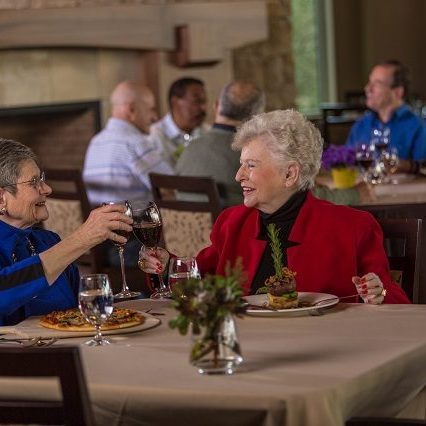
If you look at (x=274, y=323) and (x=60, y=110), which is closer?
(x=274, y=323)

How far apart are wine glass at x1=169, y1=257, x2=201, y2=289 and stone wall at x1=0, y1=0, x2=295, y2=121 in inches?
176

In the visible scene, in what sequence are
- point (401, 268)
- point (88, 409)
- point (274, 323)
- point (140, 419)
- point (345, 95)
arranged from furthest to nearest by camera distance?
point (345, 95) → point (401, 268) → point (274, 323) → point (140, 419) → point (88, 409)

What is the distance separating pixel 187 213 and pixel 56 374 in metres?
2.88

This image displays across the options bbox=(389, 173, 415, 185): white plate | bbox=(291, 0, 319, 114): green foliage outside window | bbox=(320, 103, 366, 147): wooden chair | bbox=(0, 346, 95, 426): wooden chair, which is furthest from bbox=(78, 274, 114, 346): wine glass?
bbox=(291, 0, 319, 114): green foliage outside window

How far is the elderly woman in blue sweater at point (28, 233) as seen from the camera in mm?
2844

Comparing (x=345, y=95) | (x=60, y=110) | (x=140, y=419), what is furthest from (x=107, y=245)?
(x=345, y=95)

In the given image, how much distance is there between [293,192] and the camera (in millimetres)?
3332

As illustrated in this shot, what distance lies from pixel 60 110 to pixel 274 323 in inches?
201

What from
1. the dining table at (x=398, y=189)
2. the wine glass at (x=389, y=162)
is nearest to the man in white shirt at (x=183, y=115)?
the dining table at (x=398, y=189)

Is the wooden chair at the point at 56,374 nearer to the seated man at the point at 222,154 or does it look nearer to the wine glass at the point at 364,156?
the seated man at the point at 222,154

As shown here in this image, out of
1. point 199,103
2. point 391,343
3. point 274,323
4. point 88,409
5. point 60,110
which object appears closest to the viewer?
point 88,409

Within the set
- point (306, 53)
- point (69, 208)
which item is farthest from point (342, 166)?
point (306, 53)

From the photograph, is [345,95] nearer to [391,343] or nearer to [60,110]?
[60,110]

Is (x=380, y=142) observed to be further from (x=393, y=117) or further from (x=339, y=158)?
(x=393, y=117)
